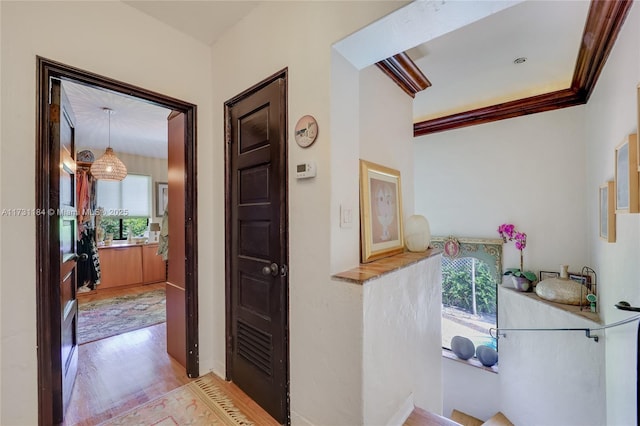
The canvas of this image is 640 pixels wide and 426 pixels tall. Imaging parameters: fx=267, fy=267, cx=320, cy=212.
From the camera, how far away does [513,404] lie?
3.00m

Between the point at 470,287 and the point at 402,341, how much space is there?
8.11ft

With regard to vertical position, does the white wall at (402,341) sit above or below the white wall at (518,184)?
below

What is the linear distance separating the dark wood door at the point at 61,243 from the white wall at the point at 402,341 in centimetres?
174

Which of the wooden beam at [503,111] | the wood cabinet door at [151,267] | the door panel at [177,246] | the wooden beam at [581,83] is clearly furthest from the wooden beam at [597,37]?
the wood cabinet door at [151,267]

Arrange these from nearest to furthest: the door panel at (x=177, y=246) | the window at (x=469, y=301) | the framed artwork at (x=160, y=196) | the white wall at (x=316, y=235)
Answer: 1. the white wall at (x=316, y=235)
2. the door panel at (x=177, y=246)
3. the window at (x=469, y=301)
4. the framed artwork at (x=160, y=196)

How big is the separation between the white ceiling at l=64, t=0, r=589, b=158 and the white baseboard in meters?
2.13

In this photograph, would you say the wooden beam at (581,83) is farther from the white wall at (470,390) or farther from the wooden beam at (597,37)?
the white wall at (470,390)

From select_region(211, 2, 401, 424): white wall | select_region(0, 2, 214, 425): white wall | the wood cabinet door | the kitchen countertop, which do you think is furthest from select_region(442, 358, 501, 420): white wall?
the kitchen countertop

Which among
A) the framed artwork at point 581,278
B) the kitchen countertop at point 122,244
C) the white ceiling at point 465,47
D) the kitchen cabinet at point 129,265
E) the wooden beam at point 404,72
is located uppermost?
the white ceiling at point 465,47

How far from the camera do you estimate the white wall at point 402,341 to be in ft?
4.48

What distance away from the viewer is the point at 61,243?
1606mm

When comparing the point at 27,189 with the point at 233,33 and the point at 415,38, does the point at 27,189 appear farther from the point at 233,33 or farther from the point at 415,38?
the point at 415,38

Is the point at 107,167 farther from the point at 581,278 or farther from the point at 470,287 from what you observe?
the point at 581,278

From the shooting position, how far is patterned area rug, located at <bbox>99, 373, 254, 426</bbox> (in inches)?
64.6
